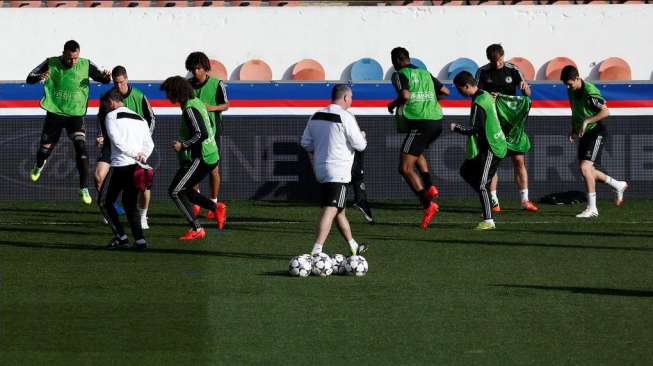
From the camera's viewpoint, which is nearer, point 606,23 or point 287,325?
point 287,325

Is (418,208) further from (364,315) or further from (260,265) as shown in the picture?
(364,315)

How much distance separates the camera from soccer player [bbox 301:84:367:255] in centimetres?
1298

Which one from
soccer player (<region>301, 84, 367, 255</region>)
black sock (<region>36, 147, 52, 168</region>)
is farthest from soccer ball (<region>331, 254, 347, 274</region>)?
black sock (<region>36, 147, 52, 168</region>)

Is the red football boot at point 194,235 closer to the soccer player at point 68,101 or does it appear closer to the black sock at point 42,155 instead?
the soccer player at point 68,101

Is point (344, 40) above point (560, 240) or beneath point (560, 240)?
above

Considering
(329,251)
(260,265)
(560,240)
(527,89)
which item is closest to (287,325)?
(260,265)

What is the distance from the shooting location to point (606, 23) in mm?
25312

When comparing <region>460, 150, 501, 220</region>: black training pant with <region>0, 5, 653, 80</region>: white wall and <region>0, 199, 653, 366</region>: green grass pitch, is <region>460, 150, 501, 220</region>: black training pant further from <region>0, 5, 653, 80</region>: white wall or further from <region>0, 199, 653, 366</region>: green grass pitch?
<region>0, 5, 653, 80</region>: white wall

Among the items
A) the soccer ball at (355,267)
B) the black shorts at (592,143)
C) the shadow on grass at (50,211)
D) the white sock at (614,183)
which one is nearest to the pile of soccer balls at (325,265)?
the soccer ball at (355,267)

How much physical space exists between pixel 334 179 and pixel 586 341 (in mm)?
3790

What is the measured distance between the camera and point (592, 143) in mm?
18188

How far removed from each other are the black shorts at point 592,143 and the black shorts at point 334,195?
5943mm

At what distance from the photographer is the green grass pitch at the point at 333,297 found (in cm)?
956

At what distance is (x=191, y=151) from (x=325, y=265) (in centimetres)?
346
